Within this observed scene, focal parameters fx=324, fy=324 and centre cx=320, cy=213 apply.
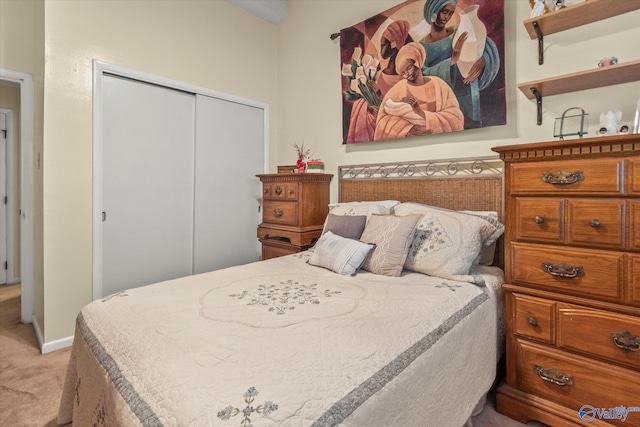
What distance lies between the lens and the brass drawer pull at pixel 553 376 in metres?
1.41

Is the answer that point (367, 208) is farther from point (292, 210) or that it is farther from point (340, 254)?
point (292, 210)

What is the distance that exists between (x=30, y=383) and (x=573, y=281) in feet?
9.60

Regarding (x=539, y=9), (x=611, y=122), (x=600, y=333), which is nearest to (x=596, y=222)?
(x=600, y=333)

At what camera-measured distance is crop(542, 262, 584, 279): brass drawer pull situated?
54.2 inches

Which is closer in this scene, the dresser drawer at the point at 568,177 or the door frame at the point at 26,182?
the dresser drawer at the point at 568,177

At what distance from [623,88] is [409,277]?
Result: 4.84 ft

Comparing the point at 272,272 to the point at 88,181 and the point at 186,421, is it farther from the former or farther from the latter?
the point at 88,181

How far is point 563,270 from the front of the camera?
4.62 ft

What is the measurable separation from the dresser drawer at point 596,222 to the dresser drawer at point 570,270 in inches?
1.7

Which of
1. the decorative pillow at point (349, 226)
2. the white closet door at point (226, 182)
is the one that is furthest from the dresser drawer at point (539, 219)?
the white closet door at point (226, 182)

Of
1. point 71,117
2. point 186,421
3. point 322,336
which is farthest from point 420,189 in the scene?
point 71,117

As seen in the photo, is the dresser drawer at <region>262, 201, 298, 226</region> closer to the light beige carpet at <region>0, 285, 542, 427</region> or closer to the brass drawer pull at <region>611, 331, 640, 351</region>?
the light beige carpet at <region>0, 285, 542, 427</region>

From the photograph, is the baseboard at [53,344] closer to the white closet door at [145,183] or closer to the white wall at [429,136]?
the white closet door at [145,183]

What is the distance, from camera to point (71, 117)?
2322 millimetres
